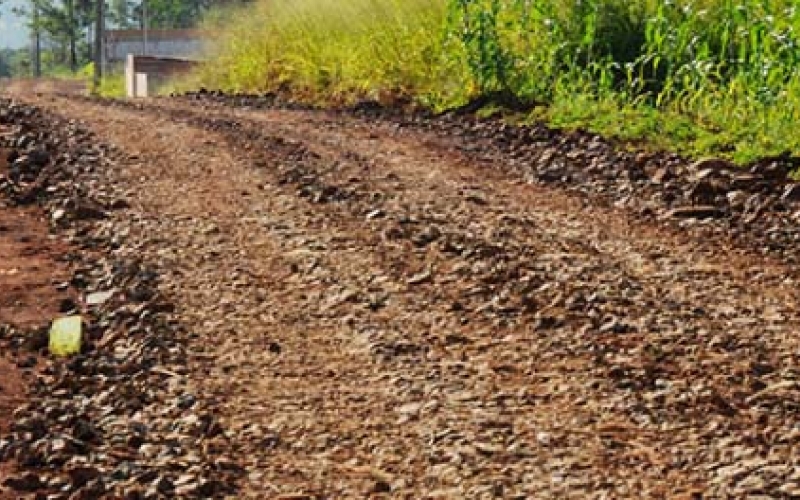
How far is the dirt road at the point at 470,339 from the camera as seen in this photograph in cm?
287

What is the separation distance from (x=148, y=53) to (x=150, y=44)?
2.74 ft

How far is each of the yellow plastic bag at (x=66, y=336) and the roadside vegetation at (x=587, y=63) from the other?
352cm

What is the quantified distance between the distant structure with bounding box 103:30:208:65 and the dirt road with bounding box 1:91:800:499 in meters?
40.7

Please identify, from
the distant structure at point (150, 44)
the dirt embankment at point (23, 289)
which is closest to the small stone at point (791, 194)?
the dirt embankment at point (23, 289)

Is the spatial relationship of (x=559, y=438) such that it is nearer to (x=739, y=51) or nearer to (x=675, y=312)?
(x=675, y=312)

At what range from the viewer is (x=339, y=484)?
284cm

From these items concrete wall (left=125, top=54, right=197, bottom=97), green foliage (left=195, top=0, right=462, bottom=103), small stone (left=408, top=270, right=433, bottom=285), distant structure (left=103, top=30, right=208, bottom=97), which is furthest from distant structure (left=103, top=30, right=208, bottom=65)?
small stone (left=408, top=270, right=433, bottom=285)

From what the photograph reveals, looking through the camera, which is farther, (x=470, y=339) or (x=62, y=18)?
(x=62, y=18)

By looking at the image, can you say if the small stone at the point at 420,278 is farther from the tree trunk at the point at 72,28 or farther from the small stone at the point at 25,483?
the tree trunk at the point at 72,28

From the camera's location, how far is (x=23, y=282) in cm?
499

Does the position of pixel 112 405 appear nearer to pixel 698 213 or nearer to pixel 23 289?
pixel 23 289

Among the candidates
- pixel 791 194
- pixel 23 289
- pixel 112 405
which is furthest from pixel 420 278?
pixel 791 194

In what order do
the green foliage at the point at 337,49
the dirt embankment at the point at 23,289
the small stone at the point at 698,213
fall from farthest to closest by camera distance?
the green foliage at the point at 337,49 → the small stone at the point at 698,213 → the dirt embankment at the point at 23,289

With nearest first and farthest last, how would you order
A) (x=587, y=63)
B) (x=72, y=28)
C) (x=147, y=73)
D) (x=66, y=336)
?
Result: (x=66, y=336) < (x=587, y=63) < (x=147, y=73) < (x=72, y=28)
